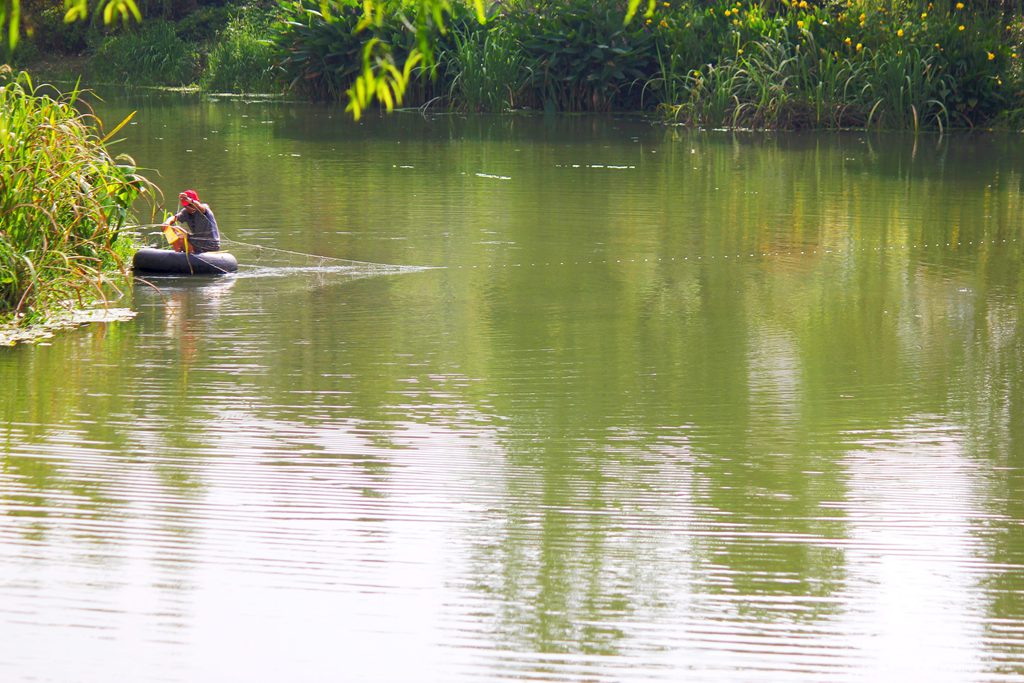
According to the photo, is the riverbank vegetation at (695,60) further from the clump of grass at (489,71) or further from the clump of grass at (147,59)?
the clump of grass at (147,59)

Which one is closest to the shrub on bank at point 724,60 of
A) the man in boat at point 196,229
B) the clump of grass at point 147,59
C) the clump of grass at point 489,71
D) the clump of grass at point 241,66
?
the clump of grass at point 489,71

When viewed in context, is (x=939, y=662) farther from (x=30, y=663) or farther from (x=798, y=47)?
(x=798, y=47)

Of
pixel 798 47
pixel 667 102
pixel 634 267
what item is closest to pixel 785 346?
pixel 634 267

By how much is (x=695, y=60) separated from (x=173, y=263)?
15.4 m

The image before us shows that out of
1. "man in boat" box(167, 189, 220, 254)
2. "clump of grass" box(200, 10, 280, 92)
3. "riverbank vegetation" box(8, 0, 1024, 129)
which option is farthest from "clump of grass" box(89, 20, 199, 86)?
"man in boat" box(167, 189, 220, 254)

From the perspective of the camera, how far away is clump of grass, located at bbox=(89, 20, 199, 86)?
113 ft

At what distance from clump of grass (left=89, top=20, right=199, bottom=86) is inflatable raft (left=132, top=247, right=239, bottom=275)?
23.5m

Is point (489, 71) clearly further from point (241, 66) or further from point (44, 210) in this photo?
point (44, 210)

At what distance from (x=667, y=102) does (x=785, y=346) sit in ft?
54.6

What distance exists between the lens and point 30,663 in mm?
Result: 4516

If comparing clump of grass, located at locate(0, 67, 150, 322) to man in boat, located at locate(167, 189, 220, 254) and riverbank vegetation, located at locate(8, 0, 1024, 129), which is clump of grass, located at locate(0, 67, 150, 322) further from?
riverbank vegetation, located at locate(8, 0, 1024, 129)

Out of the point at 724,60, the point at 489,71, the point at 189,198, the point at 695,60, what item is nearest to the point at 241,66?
the point at 489,71

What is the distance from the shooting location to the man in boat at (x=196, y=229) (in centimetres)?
1098

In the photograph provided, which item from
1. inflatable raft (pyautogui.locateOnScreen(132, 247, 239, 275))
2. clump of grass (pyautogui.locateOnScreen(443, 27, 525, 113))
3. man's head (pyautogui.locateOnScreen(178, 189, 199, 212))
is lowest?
inflatable raft (pyautogui.locateOnScreen(132, 247, 239, 275))
